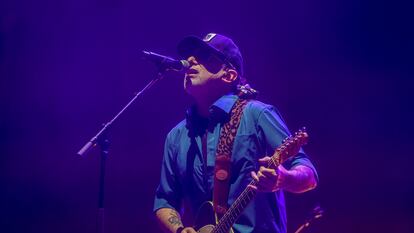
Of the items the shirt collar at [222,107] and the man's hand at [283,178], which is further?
the shirt collar at [222,107]

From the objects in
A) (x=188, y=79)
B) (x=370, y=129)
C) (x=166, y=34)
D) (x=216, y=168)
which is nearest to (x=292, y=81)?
(x=370, y=129)

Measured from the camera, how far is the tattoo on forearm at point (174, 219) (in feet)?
10.7

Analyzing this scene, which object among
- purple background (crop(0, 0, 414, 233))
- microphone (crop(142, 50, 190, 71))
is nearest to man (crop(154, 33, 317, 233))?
microphone (crop(142, 50, 190, 71))

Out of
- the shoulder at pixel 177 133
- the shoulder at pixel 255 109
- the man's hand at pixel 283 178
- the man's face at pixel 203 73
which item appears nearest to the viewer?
the man's hand at pixel 283 178

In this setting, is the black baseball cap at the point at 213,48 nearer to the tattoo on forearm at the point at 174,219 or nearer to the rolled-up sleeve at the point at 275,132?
the rolled-up sleeve at the point at 275,132

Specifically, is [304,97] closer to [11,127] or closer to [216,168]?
[216,168]

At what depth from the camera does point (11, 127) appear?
4758 mm

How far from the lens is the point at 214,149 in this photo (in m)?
3.20

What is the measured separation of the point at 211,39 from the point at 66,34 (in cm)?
205

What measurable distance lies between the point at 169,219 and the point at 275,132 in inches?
38.4

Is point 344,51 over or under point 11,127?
over

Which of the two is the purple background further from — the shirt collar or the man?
the shirt collar

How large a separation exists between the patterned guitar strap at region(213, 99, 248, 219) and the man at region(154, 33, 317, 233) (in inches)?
1.3

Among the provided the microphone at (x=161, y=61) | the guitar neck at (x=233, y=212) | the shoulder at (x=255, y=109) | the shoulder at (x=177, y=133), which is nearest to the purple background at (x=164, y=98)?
the shoulder at (x=177, y=133)
